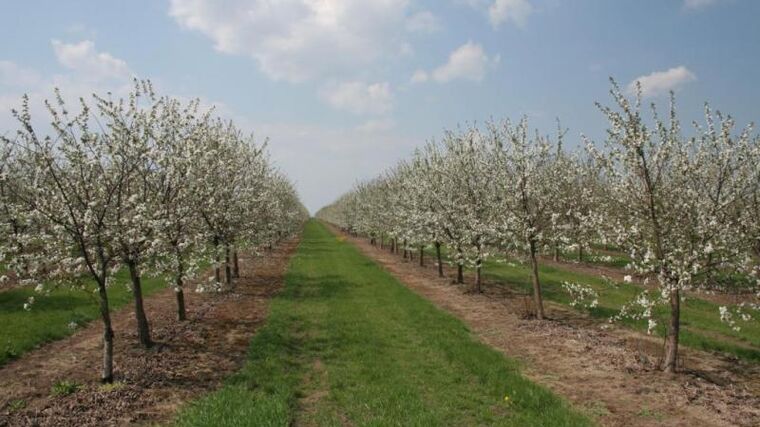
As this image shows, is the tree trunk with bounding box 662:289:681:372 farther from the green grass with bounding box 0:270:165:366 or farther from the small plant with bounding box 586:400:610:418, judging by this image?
the green grass with bounding box 0:270:165:366

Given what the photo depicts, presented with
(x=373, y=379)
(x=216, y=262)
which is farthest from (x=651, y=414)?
(x=216, y=262)

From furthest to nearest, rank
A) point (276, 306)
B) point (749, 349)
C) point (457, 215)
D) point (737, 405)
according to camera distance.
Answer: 1. point (457, 215)
2. point (276, 306)
3. point (749, 349)
4. point (737, 405)

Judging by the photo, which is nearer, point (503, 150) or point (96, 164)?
point (96, 164)

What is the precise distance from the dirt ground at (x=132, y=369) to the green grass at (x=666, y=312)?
11285 mm

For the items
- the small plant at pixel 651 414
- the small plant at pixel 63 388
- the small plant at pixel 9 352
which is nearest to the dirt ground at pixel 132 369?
the small plant at pixel 63 388

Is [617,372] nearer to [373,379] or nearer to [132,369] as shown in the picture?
[373,379]

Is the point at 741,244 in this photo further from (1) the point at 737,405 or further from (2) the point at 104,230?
(2) the point at 104,230

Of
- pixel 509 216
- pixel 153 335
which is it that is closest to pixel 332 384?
pixel 153 335

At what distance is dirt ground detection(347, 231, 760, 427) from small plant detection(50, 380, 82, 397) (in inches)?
434

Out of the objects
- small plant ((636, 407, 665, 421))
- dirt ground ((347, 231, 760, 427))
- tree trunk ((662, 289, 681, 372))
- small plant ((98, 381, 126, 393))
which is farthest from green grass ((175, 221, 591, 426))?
tree trunk ((662, 289, 681, 372))

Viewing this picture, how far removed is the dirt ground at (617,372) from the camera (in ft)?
35.8

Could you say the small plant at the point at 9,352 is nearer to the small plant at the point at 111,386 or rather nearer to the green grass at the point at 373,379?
the small plant at the point at 111,386

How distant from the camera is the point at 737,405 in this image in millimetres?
11336

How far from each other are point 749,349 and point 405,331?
10.9 meters
